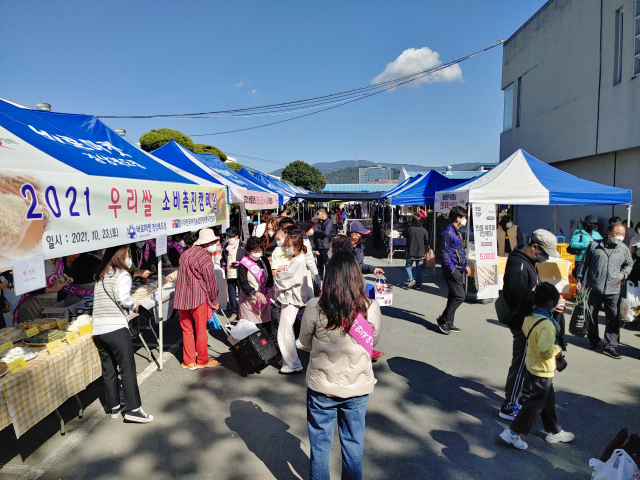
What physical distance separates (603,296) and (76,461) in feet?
20.2

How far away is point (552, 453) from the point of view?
130 inches

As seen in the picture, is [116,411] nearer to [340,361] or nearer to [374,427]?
[374,427]

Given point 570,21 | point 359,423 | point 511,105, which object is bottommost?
point 359,423

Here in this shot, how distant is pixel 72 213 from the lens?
2.51 m

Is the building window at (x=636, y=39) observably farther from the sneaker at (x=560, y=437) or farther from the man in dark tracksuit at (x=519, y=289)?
the sneaker at (x=560, y=437)

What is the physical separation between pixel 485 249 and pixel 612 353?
2879mm

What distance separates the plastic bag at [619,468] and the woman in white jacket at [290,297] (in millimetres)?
3144

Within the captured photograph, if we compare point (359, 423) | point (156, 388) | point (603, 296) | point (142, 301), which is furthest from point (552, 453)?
point (142, 301)

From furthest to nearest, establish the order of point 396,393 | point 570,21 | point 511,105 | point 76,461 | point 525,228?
point 511,105
point 525,228
point 570,21
point 396,393
point 76,461

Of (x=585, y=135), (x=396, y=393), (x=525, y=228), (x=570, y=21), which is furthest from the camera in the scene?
(x=525, y=228)

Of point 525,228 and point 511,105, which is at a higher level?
point 511,105

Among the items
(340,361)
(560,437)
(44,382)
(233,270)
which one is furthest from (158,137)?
(560,437)

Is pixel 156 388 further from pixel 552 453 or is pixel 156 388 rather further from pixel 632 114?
pixel 632 114

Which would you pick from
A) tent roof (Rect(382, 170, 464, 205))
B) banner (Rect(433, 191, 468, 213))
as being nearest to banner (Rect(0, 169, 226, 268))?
banner (Rect(433, 191, 468, 213))
